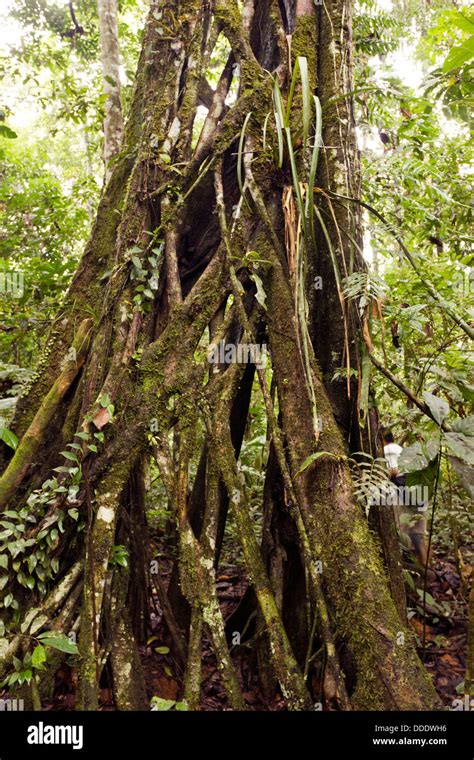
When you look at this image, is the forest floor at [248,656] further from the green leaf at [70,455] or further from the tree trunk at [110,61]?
the tree trunk at [110,61]

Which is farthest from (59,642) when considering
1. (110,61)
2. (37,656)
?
(110,61)

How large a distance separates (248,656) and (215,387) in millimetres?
1329

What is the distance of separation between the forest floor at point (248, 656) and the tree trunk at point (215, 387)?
211mm

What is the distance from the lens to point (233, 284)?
2266 mm

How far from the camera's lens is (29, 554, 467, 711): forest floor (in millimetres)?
2365

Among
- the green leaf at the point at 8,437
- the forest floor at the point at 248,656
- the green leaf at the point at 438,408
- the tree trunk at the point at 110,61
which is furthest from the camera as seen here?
the tree trunk at the point at 110,61

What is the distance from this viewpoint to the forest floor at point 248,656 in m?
2.37

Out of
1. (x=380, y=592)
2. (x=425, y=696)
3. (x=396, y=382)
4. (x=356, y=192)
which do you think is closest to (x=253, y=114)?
(x=356, y=192)

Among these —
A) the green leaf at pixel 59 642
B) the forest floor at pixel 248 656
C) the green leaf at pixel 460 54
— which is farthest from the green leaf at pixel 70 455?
the green leaf at pixel 460 54

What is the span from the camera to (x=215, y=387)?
2.31m

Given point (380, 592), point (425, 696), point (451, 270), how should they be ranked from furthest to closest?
point (451, 270) < point (380, 592) < point (425, 696)

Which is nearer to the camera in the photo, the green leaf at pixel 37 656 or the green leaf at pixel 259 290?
the green leaf at pixel 37 656
